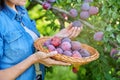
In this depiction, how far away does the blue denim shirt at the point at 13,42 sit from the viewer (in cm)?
219

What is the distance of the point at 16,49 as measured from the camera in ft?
7.28

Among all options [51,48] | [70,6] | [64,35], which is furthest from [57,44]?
[70,6]

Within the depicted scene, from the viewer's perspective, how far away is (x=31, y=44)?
7.62 ft

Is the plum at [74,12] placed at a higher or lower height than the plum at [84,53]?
higher

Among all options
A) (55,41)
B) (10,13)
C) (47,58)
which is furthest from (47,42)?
(10,13)

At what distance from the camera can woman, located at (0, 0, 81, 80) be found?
85.9 inches

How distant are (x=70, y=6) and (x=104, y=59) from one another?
1.47ft

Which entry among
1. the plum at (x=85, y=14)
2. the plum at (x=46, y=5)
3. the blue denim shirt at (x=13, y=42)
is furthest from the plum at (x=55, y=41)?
the plum at (x=46, y=5)

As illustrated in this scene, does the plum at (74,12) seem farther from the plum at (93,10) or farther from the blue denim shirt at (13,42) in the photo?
the blue denim shirt at (13,42)

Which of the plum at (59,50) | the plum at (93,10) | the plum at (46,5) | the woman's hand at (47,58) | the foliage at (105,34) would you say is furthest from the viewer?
the plum at (46,5)

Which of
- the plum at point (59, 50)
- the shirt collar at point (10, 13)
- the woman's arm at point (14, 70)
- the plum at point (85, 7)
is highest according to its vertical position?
the shirt collar at point (10, 13)

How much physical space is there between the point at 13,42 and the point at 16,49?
4 centimetres

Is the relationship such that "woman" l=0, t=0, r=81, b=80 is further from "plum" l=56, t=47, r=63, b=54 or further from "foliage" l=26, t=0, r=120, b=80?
"foliage" l=26, t=0, r=120, b=80

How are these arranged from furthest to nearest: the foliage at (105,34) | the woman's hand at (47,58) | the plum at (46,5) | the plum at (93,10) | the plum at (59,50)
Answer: the plum at (46,5) → the plum at (93,10) → the foliage at (105,34) → the plum at (59,50) → the woman's hand at (47,58)
